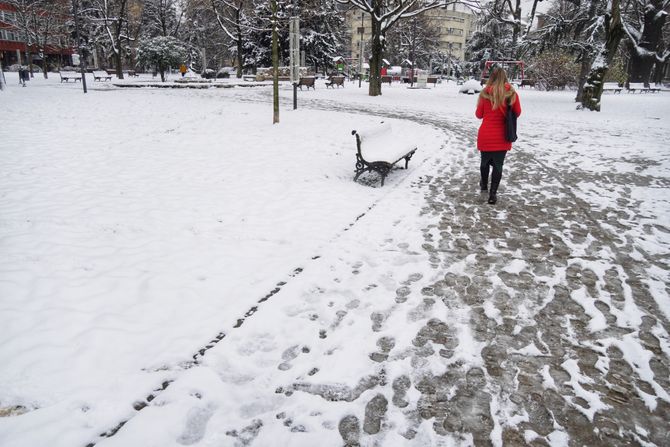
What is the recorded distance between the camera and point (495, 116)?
6.32 metres

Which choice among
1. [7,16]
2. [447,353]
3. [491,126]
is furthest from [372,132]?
[7,16]

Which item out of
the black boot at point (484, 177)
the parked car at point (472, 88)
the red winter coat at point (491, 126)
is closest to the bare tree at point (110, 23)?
the parked car at point (472, 88)

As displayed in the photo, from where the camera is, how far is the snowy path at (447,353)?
2.54 m

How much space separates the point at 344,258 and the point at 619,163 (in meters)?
8.16

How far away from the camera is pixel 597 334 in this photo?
3.44 meters

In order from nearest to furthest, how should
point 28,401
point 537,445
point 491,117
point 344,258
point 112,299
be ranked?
point 537,445, point 28,401, point 112,299, point 344,258, point 491,117

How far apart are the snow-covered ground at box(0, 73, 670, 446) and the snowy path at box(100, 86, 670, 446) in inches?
0.6

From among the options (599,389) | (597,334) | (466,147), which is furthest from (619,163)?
(599,389)

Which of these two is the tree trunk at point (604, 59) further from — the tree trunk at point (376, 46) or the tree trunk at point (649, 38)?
the tree trunk at point (649, 38)

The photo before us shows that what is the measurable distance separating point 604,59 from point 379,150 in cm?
1519

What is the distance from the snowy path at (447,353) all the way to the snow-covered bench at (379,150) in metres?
2.09

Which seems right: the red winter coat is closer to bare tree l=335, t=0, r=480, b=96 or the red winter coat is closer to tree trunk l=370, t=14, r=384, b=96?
bare tree l=335, t=0, r=480, b=96

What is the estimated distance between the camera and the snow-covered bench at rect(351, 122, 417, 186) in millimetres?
7316

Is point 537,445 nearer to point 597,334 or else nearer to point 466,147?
point 597,334
